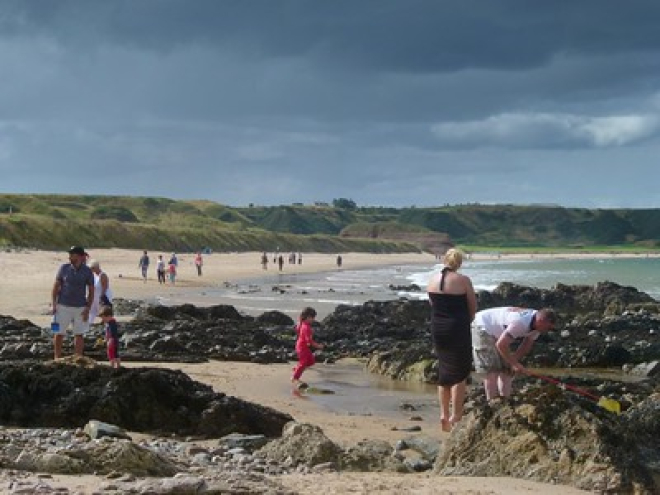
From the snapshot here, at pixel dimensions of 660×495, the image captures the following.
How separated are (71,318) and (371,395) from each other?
4.60m

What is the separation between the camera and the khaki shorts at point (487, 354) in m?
8.82

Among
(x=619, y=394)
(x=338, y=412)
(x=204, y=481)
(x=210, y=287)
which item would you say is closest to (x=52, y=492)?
(x=204, y=481)

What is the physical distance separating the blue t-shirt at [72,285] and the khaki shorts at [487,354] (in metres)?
5.86

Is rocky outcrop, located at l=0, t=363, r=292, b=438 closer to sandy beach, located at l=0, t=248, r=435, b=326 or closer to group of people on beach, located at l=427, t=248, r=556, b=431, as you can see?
group of people on beach, located at l=427, t=248, r=556, b=431

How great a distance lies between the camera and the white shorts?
11922 mm

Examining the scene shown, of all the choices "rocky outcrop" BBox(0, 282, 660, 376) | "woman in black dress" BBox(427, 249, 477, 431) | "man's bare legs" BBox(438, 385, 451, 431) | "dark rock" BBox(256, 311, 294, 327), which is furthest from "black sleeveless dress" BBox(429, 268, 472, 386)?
"dark rock" BBox(256, 311, 294, 327)

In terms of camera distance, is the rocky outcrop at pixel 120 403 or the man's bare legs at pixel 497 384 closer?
the rocky outcrop at pixel 120 403

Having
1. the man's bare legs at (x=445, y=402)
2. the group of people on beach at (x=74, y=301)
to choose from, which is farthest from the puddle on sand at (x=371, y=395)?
the group of people on beach at (x=74, y=301)

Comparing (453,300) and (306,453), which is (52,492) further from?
(453,300)

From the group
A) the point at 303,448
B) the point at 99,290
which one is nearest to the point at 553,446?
the point at 303,448

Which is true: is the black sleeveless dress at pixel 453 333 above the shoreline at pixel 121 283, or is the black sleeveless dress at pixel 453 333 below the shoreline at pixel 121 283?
above

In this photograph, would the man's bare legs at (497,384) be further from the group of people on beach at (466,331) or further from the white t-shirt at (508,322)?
the white t-shirt at (508,322)

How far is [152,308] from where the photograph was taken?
890 inches

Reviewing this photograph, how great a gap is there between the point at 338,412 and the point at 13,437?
5167 millimetres
